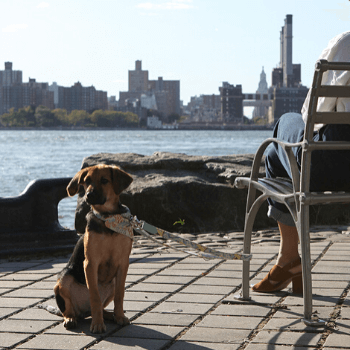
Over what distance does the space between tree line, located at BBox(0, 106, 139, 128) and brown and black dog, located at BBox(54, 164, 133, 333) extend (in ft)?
465

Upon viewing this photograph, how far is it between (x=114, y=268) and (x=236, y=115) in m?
179

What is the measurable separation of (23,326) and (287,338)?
1330 millimetres

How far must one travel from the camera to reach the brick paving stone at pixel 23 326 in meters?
3.24

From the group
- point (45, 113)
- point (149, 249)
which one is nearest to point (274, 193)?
point (149, 249)

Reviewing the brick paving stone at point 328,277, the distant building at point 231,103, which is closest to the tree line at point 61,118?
the distant building at point 231,103

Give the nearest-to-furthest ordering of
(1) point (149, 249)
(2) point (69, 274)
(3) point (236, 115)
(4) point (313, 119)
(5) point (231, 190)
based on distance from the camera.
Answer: (4) point (313, 119), (2) point (69, 274), (1) point (149, 249), (5) point (231, 190), (3) point (236, 115)

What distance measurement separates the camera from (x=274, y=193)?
339 centimetres

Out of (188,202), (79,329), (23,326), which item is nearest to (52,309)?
(23,326)

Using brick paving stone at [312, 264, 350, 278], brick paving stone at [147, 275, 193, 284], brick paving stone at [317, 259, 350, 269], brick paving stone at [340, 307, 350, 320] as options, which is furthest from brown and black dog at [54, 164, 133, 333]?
brick paving stone at [317, 259, 350, 269]

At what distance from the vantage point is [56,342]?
3018mm

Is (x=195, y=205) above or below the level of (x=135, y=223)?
below

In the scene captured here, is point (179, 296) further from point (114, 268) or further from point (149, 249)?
point (149, 249)

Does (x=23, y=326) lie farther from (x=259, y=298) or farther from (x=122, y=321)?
(x=259, y=298)

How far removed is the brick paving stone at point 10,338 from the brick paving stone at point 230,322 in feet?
2.84
